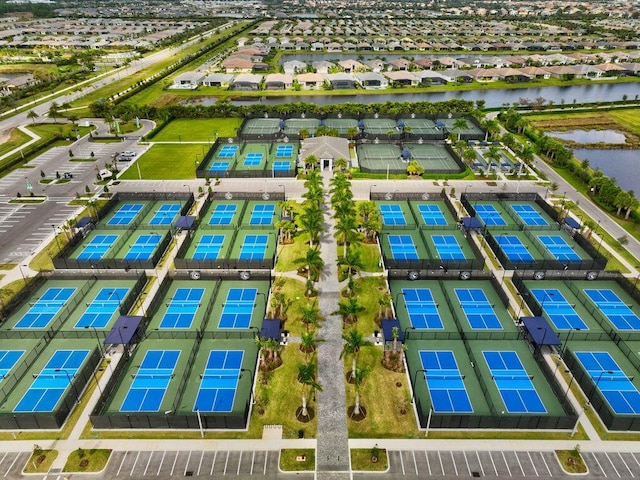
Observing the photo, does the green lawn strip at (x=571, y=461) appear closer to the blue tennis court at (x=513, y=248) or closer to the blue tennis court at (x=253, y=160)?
the blue tennis court at (x=513, y=248)

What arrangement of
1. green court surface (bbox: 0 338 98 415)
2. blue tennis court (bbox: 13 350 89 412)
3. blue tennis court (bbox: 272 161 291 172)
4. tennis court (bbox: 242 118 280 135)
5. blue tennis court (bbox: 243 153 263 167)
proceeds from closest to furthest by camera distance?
1. blue tennis court (bbox: 13 350 89 412)
2. green court surface (bbox: 0 338 98 415)
3. blue tennis court (bbox: 272 161 291 172)
4. blue tennis court (bbox: 243 153 263 167)
5. tennis court (bbox: 242 118 280 135)

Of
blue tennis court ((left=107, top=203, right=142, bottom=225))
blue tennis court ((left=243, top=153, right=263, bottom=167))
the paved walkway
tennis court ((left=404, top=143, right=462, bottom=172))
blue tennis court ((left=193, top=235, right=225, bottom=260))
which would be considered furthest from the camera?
blue tennis court ((left=243, top=153, right=263, bottom=167))

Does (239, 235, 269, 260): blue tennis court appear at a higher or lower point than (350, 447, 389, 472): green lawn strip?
higher

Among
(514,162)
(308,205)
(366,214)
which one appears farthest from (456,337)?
(514,162)

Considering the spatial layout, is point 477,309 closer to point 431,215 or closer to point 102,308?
point 431,215

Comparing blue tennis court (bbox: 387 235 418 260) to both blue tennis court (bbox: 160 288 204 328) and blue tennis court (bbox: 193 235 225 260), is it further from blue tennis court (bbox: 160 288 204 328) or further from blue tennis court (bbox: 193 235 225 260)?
blue tennis court (bbox: 160 288 204 328)

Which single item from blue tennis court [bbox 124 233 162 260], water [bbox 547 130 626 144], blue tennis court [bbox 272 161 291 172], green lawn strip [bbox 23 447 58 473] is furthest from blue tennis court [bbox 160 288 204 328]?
water [bbox 547 130 626 144]

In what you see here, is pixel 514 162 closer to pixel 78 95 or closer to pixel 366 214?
pixel 366 214
